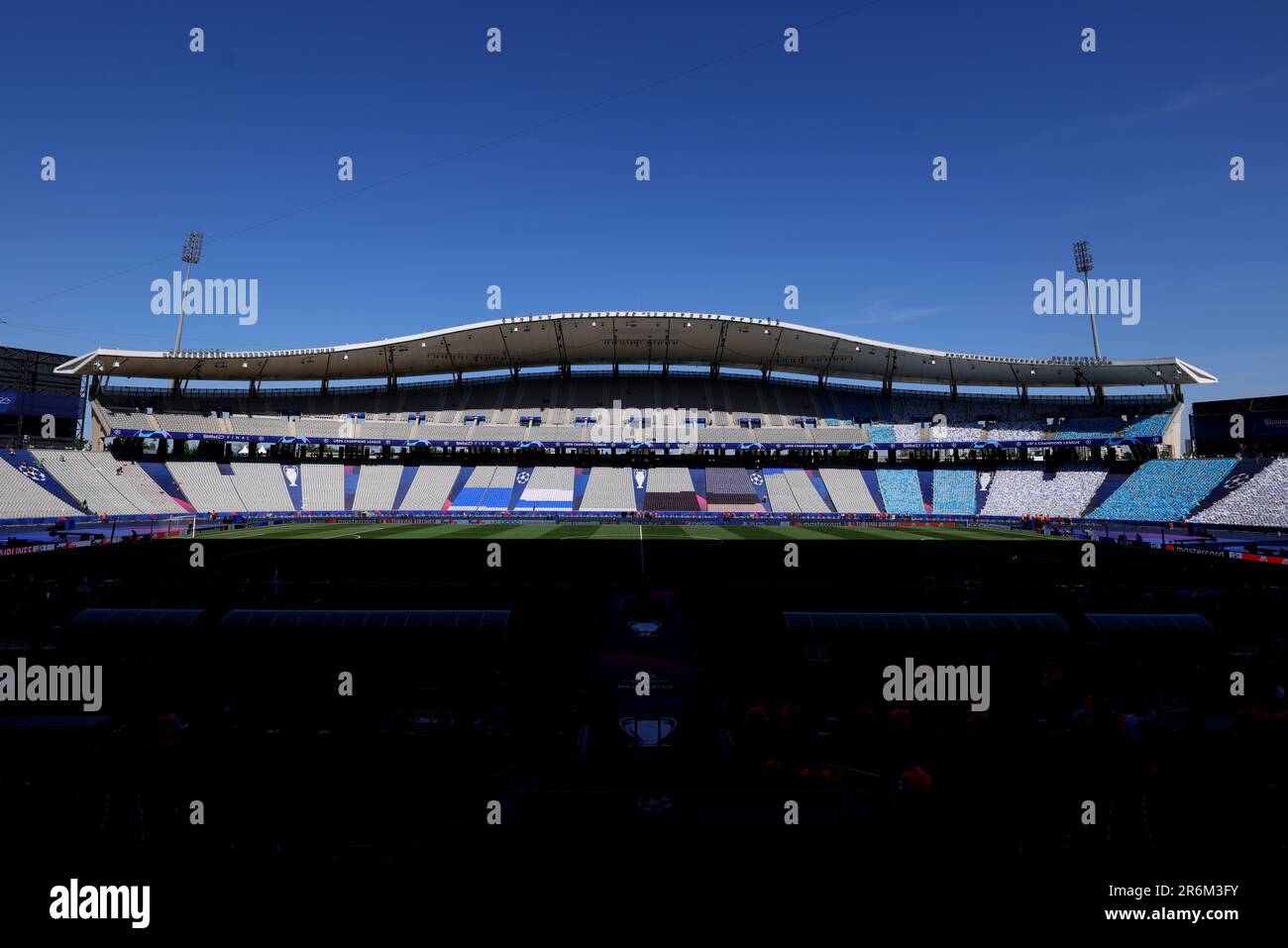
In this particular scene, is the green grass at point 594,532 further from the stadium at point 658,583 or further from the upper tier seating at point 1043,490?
the upper tier seating at point 1043,490

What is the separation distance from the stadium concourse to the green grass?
29.9ft

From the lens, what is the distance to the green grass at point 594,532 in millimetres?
42938

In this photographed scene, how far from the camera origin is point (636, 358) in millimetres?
80500

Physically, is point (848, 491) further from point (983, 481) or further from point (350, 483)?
point (350, 483)

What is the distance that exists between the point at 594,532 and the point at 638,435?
29.8m

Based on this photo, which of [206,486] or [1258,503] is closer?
[1258,503]

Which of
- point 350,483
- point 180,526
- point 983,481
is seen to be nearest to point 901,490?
point 983,481

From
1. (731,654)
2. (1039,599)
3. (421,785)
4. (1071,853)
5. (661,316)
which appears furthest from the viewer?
(661,316)

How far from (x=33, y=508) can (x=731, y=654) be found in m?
61.9

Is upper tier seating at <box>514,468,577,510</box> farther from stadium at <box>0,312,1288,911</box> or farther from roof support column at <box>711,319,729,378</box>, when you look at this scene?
roof support column at <box>711,319,729,378</box>

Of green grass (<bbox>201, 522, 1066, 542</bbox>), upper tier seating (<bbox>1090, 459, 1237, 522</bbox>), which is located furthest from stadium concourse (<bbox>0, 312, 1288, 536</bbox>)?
green grass (<bbox>201, 522, 1066, 542</bbox>)
